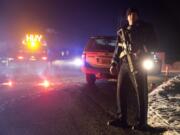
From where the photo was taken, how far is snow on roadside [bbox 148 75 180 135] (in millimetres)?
6921

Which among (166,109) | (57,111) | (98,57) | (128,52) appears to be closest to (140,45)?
(128,52)

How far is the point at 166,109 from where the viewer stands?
8.39m

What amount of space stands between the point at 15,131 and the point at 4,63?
72.5ft

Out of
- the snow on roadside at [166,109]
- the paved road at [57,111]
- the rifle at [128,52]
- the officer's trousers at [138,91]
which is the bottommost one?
the paved road at [57,111]

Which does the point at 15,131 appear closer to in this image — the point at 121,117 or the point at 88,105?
the point at 121,117

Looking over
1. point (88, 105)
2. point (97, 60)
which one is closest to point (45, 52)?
point (97, 60)

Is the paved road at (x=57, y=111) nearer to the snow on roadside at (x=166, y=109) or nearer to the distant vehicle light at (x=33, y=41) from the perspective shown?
the snow on roadside at (x=166, y=109)

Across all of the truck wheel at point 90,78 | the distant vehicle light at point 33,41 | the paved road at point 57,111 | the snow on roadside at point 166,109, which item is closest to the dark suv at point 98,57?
the truck wheel at point 90,78

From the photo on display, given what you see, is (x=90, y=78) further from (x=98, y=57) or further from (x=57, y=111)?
(x=57, y=111)

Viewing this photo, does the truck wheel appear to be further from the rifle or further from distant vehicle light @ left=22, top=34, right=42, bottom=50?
distant vehicle light @ left=22, top=34, right=42, bottom=50

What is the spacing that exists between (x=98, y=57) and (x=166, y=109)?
6343 mm

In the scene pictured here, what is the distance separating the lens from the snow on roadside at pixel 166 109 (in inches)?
272

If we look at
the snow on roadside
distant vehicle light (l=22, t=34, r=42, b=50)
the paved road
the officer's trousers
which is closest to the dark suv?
the paved road

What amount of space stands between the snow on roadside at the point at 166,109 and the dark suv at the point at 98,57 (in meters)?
2.88
